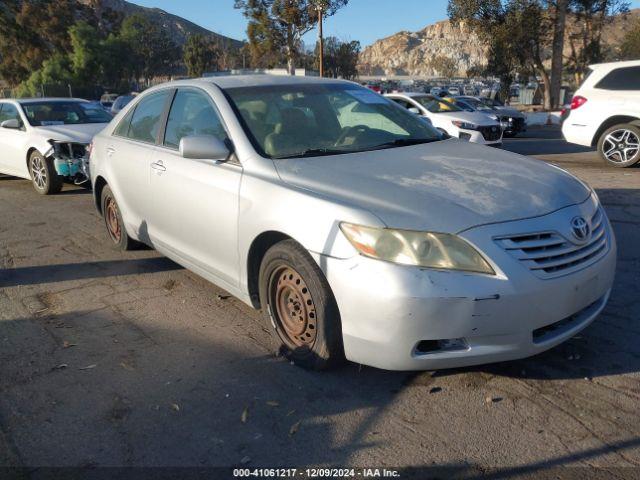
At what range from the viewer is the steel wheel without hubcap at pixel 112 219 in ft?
18.5

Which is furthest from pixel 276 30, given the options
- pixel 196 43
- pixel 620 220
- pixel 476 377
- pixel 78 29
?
pixel 476 377

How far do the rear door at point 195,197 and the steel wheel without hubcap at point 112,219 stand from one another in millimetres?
1051

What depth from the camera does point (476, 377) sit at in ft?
10.4

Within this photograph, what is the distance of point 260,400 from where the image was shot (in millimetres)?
3039

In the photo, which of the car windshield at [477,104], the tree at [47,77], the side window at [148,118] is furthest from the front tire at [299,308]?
the tree at [47,77]

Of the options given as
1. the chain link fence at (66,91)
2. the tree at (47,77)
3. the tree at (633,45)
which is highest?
the tree at (633,45)

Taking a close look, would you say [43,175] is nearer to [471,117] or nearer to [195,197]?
[195,197]

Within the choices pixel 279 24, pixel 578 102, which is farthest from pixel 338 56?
pixel 578 102

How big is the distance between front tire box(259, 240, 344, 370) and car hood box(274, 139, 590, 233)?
1.35 ft

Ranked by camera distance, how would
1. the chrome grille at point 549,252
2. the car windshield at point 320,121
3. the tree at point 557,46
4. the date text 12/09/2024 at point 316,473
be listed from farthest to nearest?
the tree at point 557,46
the car windshield at point 320,121
the chrome grille at point 549,252
the date text 12/09/2024 at point 316,473

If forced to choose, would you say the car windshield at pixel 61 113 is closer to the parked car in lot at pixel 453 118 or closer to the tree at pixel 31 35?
the parked car in lot at pixel 453 118

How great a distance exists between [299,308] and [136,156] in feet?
7.80

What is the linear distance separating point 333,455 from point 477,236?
1214mm

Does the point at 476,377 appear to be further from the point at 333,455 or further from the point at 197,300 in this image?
the point at 197,300
